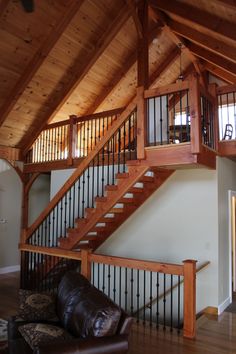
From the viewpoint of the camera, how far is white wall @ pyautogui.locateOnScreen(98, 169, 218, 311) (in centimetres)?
519

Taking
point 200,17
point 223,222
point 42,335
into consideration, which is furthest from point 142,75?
point 42,335

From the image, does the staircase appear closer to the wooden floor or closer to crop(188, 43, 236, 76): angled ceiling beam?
the wooden floor

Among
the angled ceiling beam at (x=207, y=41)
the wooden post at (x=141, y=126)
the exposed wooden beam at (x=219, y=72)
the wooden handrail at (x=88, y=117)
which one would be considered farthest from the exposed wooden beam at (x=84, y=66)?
the exposed wooden beam at (x=219, y=72)

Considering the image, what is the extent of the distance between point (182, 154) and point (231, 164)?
2023 mm

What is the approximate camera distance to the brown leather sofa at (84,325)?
2.28 m

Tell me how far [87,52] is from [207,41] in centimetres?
257

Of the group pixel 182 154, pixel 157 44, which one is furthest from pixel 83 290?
pixel 157 44

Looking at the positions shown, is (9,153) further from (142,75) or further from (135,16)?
(135,16)

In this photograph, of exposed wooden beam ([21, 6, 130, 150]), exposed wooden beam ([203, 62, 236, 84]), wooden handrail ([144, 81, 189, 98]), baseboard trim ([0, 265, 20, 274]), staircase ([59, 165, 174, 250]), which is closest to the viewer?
wooden handrail ([144, 81, 189, 98])

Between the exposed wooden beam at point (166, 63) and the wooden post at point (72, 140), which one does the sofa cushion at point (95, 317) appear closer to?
the wooden post at point (72, 140)

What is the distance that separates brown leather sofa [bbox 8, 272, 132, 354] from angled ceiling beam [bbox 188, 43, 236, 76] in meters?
5.33

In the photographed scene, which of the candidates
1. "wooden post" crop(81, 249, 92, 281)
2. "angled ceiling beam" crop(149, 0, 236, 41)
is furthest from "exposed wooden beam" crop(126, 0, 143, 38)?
"wooden post" crop(81, 249, 92, 281)

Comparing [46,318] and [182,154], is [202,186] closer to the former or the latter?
[182,154]

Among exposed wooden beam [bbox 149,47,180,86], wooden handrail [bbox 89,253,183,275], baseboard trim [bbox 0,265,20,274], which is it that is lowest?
baseboard trim [bbox 0,265,20,274]
